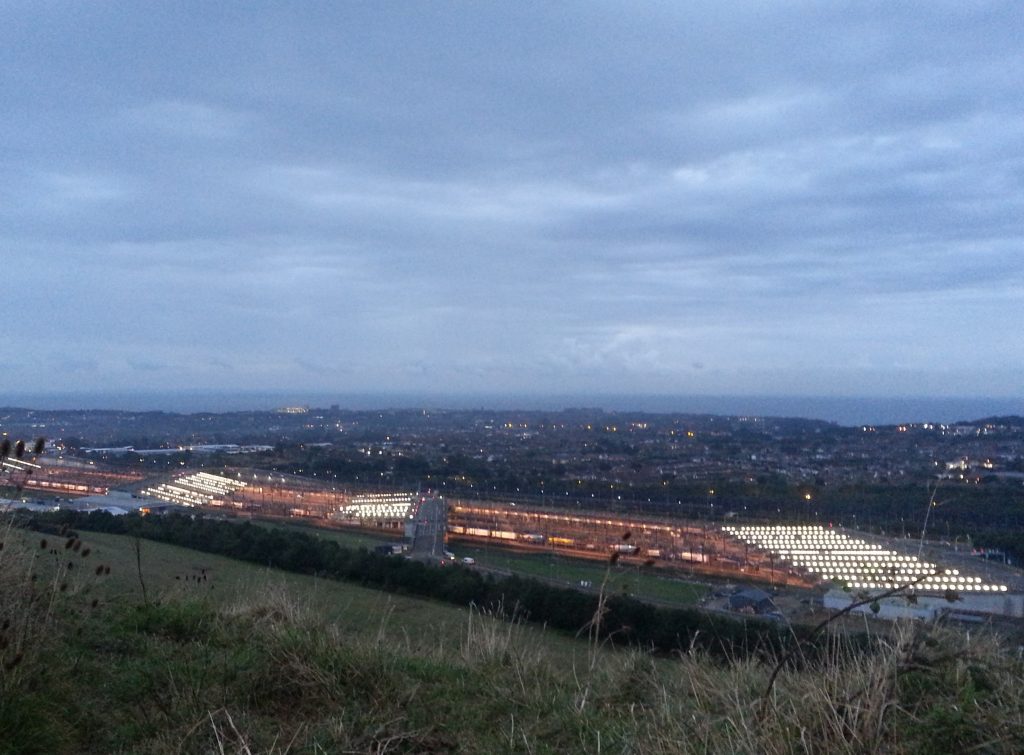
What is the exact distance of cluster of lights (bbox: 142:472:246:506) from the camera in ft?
43.1

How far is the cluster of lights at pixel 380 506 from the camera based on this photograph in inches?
481

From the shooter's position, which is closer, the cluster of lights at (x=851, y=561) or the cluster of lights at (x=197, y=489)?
the cluster of lights at (x=851, y=561)

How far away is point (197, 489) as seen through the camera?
45.3ft

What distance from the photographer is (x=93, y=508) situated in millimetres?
11266

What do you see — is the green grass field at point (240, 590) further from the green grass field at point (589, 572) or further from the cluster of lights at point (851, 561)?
the cluster of lights at point (851, 561)

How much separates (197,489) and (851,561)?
11.1 meters

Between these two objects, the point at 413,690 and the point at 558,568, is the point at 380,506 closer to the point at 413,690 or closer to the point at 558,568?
the point at 558,568

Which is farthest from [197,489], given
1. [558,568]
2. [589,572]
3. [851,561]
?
[851,561]

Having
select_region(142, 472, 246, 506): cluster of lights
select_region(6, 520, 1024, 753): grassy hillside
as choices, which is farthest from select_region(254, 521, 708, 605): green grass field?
select_region(142, 472, 246, 506): cluster of lights

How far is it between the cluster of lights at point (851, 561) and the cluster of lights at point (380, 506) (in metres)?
4.89

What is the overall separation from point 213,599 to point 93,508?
667 cm

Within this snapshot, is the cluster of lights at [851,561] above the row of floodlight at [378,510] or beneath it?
above

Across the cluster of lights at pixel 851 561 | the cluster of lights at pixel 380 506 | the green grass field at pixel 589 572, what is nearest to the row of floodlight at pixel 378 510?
the cluster of lights at pixel 380 506

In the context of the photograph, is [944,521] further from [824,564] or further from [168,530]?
[168,530]
